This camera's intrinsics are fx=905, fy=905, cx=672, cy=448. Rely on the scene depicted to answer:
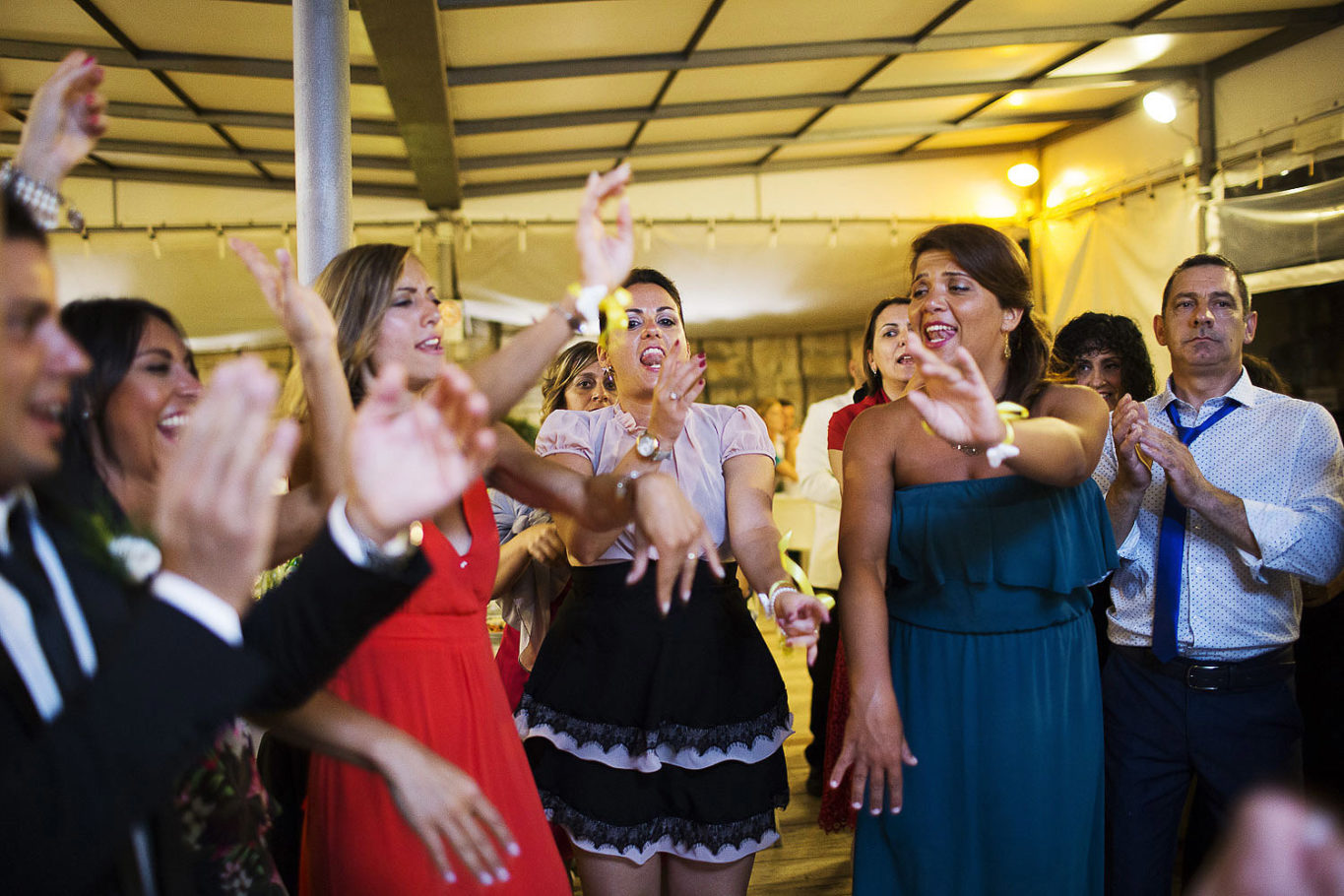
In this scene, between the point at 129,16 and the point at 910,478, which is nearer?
the point at 910,478

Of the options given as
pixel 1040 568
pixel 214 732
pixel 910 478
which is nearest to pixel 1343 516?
pixel 1040 568

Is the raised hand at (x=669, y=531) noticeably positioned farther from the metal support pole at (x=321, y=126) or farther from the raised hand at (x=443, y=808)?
the metal support pole at (x=321, y=126)

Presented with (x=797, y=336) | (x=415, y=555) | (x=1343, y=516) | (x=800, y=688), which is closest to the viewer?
(x=415, y=555)

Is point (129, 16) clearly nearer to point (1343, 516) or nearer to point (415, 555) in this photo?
point (415, 555)

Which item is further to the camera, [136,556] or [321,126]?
[321,126]

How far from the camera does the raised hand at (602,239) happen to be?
144 centimetres

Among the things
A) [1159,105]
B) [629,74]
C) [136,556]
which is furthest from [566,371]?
[1159,105]

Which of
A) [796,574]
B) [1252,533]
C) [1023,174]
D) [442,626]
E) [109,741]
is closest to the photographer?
[109,741]

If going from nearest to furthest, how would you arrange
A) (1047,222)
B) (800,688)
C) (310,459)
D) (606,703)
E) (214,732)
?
1. (214,732)
2. (310,459)
3. (606,703)
4. (800,688)
5. (1047,222)

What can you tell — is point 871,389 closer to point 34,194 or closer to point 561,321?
point 561,321

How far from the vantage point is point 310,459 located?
160 cm

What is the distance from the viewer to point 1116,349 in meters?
3.04

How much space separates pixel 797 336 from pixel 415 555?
385 inches

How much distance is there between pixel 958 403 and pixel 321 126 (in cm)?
250
